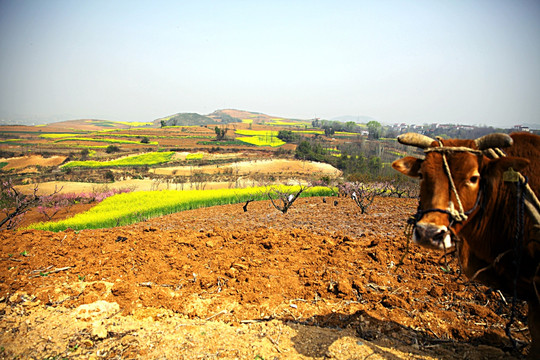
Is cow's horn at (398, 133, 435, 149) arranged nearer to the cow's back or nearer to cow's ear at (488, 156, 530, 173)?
cow's ear at (488, 156, 530, 173)

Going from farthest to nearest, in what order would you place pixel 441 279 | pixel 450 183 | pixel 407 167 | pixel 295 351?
1. pixel 441 279
2. pixel 295 351
3. pixel 407 167
4. pixel 450 183

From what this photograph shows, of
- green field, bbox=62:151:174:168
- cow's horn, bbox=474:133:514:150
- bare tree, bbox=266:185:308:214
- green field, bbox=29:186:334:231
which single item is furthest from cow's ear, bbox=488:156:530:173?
green field, bbox=62:151:174:168

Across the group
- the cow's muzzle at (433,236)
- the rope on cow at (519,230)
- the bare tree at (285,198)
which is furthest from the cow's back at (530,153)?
the bare tree at (285,198)

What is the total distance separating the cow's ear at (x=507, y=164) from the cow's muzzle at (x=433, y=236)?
0.78 m

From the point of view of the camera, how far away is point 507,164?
2.44 meters

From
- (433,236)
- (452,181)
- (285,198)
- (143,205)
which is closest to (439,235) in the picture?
(433,236)

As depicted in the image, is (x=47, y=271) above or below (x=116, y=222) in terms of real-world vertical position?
above

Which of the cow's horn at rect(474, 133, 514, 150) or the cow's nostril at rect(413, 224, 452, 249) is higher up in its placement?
the cow's horn at rect(474, 133, 514, 150)

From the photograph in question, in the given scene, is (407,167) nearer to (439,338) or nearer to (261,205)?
(439,338)

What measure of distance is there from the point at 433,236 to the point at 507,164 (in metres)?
0.94

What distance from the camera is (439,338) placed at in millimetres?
3688

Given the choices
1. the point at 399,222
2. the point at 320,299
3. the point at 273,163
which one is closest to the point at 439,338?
the point at 320,299

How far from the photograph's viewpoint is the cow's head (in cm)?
235

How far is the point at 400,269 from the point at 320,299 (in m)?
1.98
